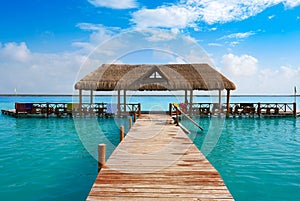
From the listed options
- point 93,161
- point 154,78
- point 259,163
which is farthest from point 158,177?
point 154,78

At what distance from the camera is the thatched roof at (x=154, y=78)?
16766mm

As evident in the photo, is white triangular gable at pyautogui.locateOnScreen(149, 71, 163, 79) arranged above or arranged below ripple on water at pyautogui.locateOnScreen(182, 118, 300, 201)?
above

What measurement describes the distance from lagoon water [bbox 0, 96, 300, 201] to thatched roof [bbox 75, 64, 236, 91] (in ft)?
16.2

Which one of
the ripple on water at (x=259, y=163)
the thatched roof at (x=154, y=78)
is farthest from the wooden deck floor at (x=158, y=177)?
the thatched roof at (x=154, y=78)

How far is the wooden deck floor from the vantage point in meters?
3.42

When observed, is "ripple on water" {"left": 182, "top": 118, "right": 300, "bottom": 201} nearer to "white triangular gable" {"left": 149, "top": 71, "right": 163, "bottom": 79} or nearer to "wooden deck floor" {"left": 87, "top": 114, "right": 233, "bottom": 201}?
"wooden deck floor" {"left": 87, "top": 114, "right": 233, "bottom": 201}

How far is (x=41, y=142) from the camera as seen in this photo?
10.5 metres

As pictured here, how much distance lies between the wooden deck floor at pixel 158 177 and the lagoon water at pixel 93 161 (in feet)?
4.01

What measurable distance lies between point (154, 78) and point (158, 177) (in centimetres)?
1264

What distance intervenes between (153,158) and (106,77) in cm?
1394

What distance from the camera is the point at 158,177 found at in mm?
4098

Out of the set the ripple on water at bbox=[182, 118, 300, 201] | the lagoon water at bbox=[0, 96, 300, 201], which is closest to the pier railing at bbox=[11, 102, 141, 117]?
the lagoon water at bbox=[0, 96, 300, 201]

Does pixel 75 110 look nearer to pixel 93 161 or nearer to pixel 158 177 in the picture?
pixel 93 161

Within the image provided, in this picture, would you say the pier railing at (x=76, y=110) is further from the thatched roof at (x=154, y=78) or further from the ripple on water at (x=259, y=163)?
the ripple on water at (x=259, y=163)
